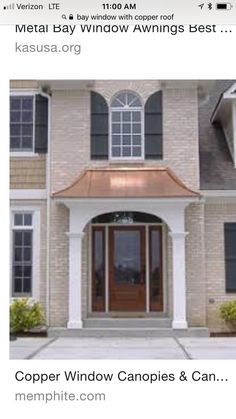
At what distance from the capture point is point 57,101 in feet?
25.1

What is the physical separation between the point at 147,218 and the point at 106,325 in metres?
1.57

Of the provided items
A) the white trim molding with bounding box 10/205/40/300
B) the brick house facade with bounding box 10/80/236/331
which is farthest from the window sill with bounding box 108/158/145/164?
the white trim molding with bounding box 10/205/40/300

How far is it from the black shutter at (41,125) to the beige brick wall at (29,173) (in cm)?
15

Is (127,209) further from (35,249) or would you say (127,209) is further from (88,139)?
(35,249)

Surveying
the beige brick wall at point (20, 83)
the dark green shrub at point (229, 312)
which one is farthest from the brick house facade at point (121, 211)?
the beige brick wall at point (20, 83)

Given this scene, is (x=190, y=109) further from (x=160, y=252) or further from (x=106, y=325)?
(x=106, y=325)

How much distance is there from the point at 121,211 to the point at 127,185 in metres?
0.44

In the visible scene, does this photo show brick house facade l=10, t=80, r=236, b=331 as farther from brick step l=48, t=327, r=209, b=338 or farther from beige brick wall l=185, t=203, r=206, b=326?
brick step l=48, t=327, r=209, b=338

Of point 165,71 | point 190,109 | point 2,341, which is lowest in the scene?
point 2,341

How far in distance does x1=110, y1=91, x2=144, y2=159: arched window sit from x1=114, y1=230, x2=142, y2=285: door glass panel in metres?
1.10

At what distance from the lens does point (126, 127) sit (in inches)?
322
